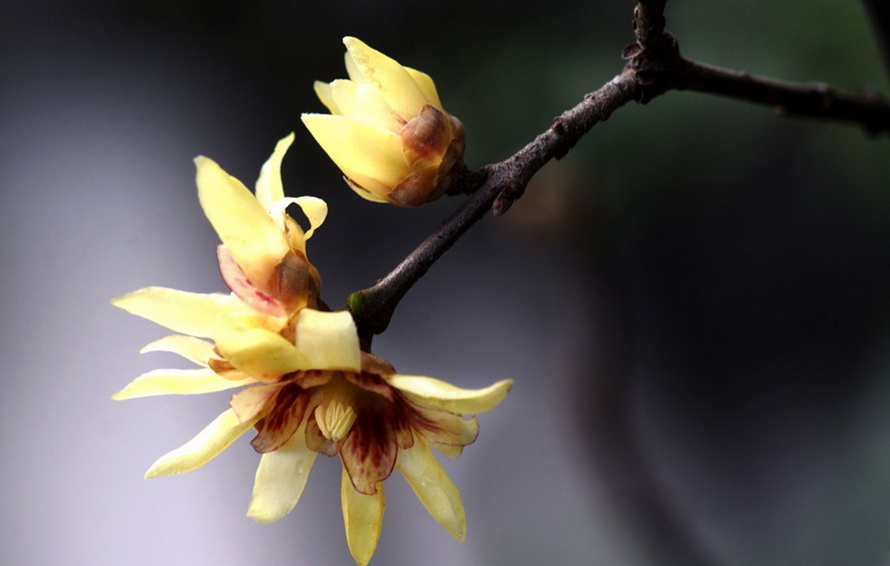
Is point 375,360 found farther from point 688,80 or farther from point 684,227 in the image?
point 684,227

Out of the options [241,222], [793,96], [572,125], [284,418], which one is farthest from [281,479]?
[793,96]

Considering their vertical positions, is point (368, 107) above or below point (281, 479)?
above

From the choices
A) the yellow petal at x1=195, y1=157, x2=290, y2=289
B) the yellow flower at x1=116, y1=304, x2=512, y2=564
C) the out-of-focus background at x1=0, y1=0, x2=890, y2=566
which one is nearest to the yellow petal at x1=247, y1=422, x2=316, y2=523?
the yellow flower at x1=116, y1=304, x2=512, y2=564

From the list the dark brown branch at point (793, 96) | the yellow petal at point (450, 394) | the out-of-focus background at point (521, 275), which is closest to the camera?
the yellow petal at point (450, 394)

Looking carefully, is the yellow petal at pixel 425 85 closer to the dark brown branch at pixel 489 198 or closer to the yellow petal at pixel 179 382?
the dark brown branch at pixel 489 198

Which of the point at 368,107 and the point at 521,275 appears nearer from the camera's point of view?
the point at 368,107

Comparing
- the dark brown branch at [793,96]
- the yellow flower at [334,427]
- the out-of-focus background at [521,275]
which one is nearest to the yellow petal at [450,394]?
the yellow flower at [334,427]

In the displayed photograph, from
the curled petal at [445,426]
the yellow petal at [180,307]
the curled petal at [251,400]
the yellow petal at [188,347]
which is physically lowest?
the curled petal at [445,426]

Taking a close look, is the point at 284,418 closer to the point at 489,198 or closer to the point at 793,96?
the point at 489,198
